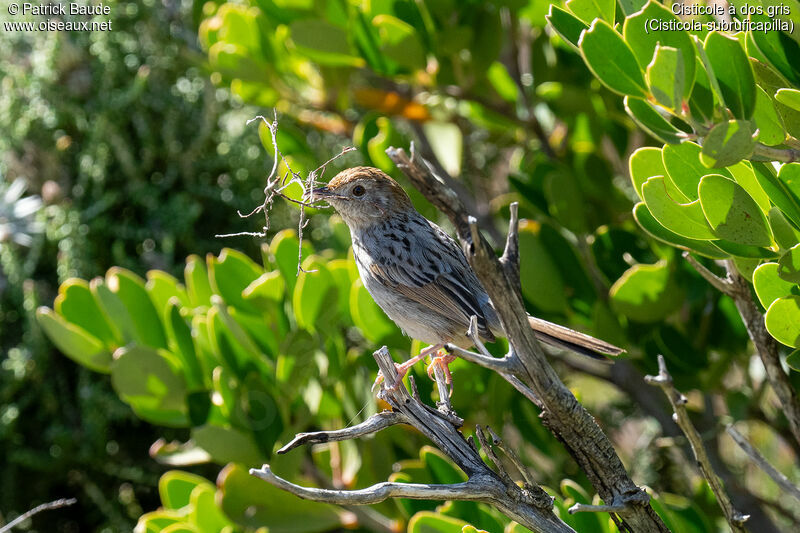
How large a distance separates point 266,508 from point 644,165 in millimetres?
1473

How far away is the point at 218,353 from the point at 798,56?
168 centimetres

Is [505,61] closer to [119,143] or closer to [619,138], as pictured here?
[619,138]

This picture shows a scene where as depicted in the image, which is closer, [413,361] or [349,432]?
[349,432]

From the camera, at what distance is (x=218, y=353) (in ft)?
8.05

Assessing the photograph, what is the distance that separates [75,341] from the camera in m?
2.58

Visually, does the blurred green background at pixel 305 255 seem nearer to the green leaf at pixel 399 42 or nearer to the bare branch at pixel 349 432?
the green leaf at pixel 399 42

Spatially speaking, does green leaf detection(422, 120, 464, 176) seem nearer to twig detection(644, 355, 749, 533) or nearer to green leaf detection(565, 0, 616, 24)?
green leaf detection(565, 0, 616, 24)

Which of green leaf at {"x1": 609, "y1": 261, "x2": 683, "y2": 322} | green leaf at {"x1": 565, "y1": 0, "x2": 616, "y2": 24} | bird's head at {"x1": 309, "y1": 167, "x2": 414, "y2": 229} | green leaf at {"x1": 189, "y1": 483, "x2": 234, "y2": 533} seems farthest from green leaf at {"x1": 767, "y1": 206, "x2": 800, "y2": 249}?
green leaf at {"x1": 189, "y1": 483, "x2": 234, "y2": 533}

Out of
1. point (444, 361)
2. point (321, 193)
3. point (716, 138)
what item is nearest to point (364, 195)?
point (321, 193)

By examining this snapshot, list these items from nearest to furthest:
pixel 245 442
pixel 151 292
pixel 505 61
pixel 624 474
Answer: pixel 624 474
pixel 245 442
pixel 151 292
pixel 505 61

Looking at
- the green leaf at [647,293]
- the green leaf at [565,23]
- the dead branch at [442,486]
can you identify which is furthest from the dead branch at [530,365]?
the green leaf at [647,293]

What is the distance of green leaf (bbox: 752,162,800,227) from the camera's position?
4.93ft

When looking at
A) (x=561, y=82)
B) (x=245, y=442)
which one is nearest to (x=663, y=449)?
(x=561, y=82)

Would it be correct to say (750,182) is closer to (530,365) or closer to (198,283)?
(530,365)
